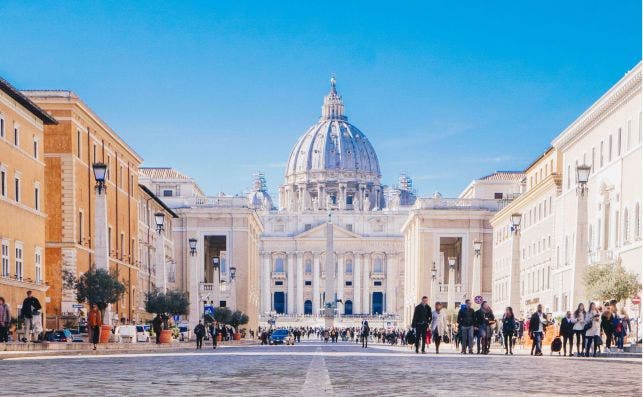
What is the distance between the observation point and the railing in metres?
133

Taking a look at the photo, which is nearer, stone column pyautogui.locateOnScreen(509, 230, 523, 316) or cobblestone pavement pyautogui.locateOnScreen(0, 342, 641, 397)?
cobblestone pavement pyautogui.locateOnScreen(0, 342, 641, 397)

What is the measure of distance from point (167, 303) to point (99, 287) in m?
21.1

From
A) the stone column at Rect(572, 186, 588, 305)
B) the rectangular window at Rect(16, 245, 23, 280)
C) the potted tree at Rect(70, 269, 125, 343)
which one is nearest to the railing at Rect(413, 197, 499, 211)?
the potted tree at Rect(70, 269, 125, 343)

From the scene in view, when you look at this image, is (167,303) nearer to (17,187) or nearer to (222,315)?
(17,187)

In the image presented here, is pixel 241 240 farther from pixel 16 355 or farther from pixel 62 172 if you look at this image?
pixel 16 355

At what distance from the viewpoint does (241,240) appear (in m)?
Answer: 132

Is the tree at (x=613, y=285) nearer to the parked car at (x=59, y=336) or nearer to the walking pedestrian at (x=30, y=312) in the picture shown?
the parked car at (x=59, y=336)

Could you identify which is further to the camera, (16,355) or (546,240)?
(546,240)

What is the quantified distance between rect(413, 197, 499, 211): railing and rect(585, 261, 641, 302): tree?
8142 centimetres

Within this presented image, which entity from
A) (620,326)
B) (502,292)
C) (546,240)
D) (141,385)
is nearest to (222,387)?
(141,385)

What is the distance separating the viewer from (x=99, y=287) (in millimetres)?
47031

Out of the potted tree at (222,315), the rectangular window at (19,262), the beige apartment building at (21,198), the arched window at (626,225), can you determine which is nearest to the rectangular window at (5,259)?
the beige apartment building at (21,198)

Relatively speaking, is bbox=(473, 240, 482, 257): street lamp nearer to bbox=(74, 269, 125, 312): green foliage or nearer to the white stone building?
the white stone building

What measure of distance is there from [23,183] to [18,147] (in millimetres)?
1744
